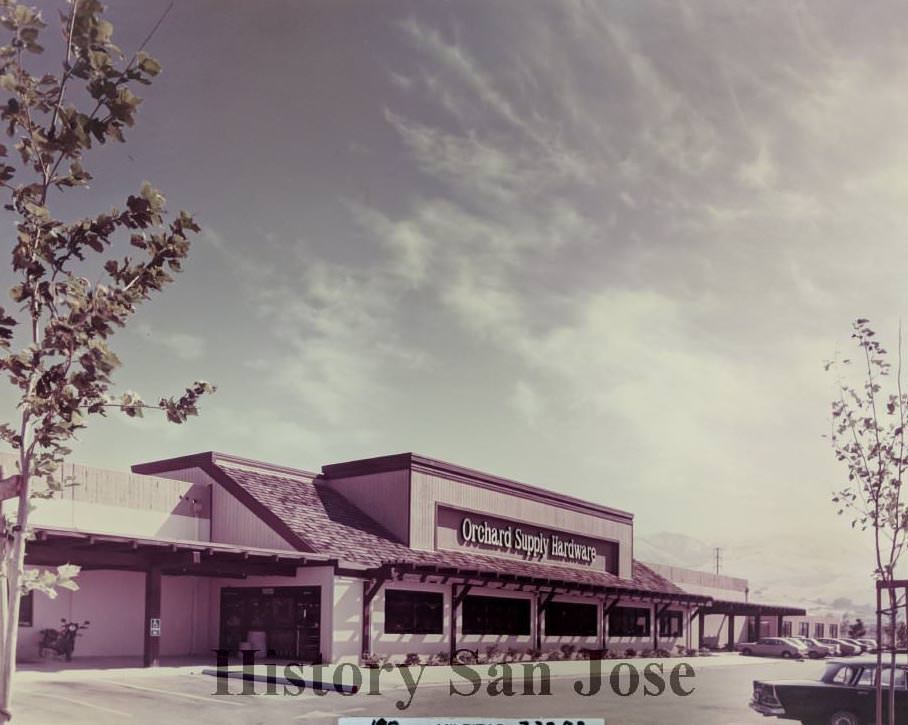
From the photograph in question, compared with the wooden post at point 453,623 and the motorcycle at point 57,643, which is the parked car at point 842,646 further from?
the motorcycle at point 57,643

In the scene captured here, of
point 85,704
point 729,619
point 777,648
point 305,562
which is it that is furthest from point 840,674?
point 729,619

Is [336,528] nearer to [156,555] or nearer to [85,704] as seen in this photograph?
[156,555]

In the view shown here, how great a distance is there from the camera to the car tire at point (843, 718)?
1578 centimetres

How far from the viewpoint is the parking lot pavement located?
54.6 ft

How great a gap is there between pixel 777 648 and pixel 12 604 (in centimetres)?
5580

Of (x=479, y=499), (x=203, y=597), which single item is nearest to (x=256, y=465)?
(x=203, y=597)

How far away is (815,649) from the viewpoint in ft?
182

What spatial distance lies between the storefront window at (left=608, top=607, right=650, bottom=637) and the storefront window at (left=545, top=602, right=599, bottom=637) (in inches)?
75.1

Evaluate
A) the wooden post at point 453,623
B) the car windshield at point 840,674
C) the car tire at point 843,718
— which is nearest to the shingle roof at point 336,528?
the wooden post at point 453,623

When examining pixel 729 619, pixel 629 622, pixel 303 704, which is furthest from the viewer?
pixel 729 619

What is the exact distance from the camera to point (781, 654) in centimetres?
5394

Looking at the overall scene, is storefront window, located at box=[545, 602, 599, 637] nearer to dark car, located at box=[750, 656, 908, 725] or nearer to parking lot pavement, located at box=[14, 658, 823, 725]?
parking lot pavement, located at box=[14, 658, 823, 725]

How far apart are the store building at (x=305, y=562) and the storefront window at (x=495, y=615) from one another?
8cm

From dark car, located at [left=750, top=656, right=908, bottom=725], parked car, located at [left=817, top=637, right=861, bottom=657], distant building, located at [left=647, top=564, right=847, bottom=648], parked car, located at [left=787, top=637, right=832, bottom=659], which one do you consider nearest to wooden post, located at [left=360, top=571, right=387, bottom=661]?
dark car, located at [left=750, top=656, right=908, bottom=725]
